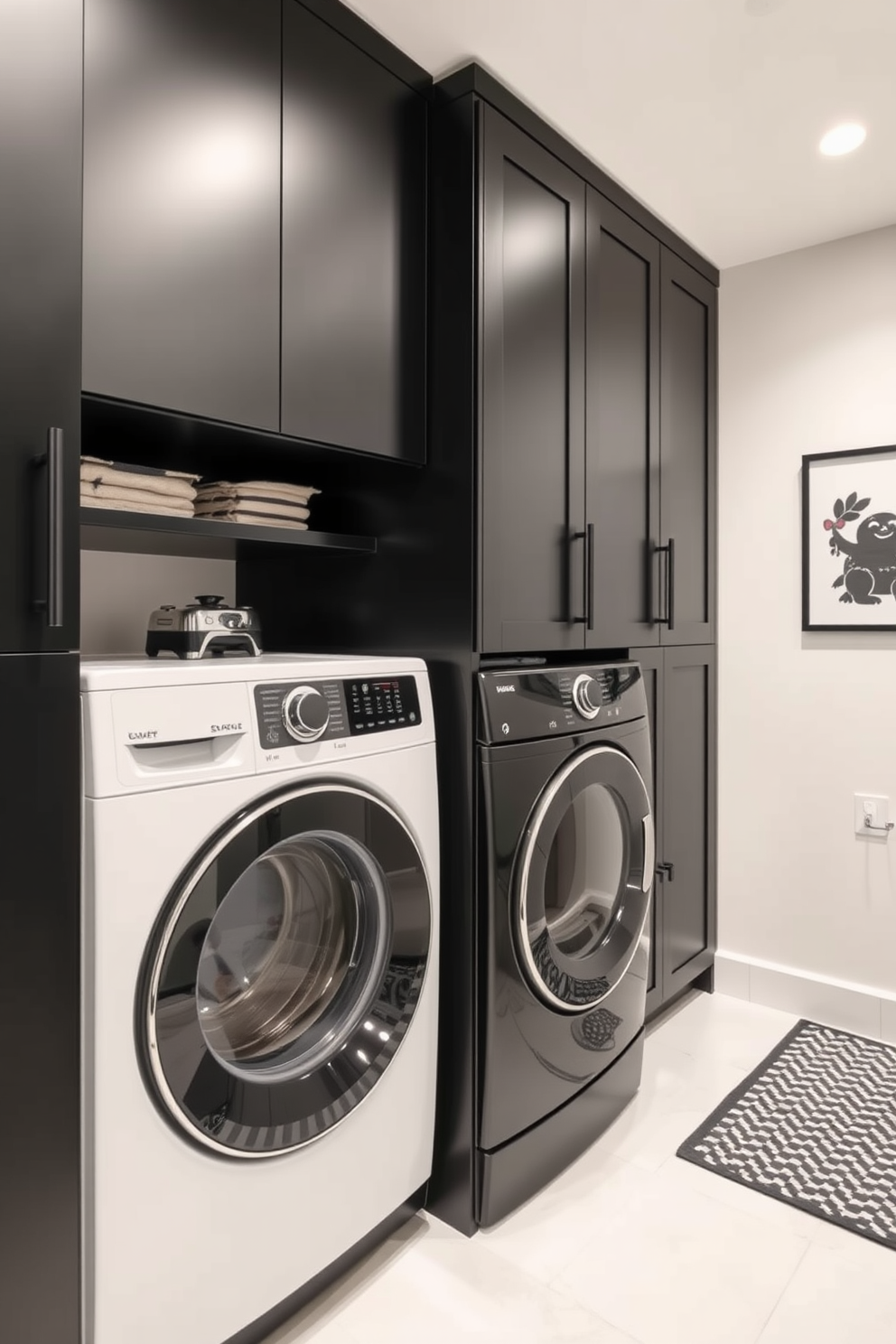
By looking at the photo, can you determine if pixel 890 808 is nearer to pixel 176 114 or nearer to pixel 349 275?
pixel 349 275

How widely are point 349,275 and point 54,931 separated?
4.15ft

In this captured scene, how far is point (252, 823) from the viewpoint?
1.27 metres

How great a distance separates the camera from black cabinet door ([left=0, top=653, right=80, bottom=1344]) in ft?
3.34

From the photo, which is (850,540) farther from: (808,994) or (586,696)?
(808,994)

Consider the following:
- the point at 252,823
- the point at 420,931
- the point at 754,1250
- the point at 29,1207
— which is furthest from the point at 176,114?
the point at 754,1250

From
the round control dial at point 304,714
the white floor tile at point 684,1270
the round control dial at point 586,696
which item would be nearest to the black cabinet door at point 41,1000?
the round control dial at point 304,714

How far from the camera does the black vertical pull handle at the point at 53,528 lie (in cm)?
101

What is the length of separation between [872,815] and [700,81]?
6.58ft

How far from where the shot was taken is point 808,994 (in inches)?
105

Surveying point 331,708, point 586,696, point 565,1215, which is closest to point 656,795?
point 586,696

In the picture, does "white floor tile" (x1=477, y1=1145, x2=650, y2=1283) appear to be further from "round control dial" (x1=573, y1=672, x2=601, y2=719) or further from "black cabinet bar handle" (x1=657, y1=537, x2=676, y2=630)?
"black cabinet bar handle" (x1=657, y1=537, x2=676, y2=630)

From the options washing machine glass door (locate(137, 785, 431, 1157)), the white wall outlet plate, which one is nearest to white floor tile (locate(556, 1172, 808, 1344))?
washing machine glass door (locate(137, 785, 431, 1157))

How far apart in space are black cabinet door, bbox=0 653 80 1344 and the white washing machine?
3cm

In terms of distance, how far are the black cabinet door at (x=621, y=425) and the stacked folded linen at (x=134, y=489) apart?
39.1 inches
